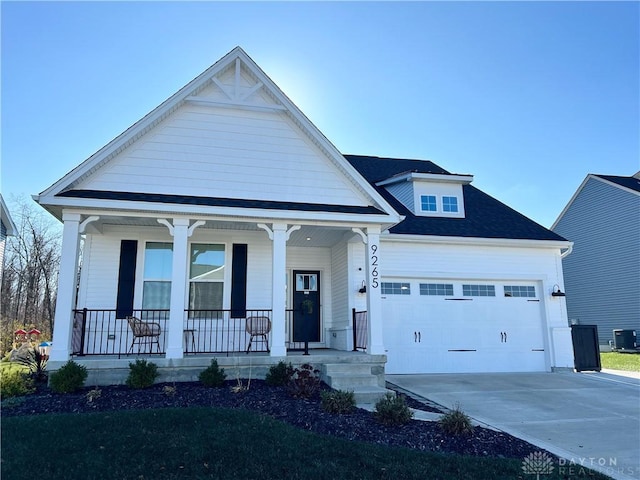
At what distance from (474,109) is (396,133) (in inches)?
108

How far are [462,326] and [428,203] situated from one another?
400 cm

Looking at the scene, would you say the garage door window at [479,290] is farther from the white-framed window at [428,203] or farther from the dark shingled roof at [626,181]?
the dark shingled roof at [626,181]

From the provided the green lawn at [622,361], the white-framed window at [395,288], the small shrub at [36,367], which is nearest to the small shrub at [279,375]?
the small shrub at [36,367]

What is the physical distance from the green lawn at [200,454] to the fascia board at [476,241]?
277 inches

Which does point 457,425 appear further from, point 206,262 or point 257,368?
point 206,262

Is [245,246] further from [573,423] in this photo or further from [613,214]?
[613,214]

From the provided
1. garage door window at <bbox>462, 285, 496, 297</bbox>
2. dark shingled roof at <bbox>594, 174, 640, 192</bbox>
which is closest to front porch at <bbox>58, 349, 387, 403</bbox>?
garage door window at <bbox>462, 285, 496, 297</bbox>

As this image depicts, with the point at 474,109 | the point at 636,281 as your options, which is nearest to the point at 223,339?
the point at 474,109

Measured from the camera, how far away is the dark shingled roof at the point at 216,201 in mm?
8586

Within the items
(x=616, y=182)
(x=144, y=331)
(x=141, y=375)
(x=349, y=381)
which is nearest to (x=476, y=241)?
(x=349, y=381)

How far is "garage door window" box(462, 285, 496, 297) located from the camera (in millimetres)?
12438

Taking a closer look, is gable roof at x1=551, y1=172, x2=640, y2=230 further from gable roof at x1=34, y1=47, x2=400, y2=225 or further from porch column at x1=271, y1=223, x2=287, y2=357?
porch column at x1=271, y1=223, x2=287, y2=357

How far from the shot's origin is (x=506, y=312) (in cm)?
1260

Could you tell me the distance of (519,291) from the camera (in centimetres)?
1285
